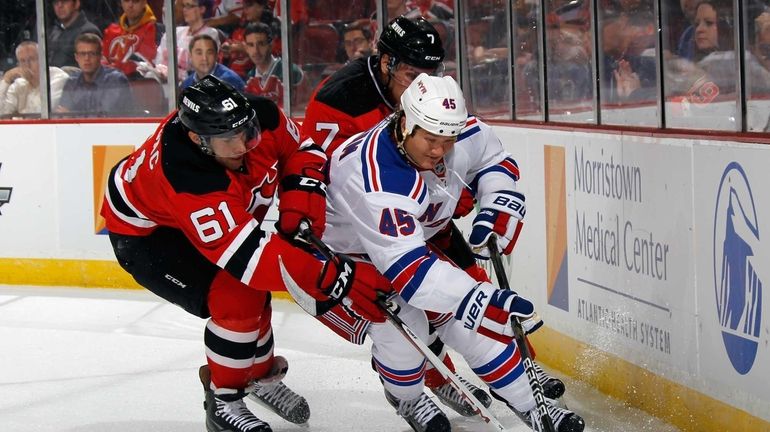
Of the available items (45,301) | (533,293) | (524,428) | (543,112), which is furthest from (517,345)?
(45,301)

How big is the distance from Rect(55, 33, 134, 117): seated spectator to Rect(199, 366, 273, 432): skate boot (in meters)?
3.61

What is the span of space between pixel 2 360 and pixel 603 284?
7.88 ft

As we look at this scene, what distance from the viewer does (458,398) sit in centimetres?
383

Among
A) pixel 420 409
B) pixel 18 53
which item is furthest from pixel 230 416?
pixel 18 53

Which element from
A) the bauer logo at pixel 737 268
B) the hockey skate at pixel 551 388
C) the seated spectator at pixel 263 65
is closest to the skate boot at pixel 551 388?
the hockey skate at pixel 551 388

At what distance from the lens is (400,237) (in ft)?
10.0

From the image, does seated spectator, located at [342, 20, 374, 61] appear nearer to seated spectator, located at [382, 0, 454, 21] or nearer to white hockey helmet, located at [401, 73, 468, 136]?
seated spectator, located at [382, 0, 454, 21]

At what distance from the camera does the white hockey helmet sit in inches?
120

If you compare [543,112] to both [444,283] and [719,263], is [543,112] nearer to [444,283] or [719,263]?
[719,263]

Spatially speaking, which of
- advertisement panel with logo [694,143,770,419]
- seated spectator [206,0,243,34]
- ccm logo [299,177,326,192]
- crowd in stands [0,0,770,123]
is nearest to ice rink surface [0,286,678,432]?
advertisement panel with logo [694,143,770,419]

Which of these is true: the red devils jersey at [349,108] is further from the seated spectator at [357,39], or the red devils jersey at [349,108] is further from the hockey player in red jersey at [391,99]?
the seated spectator at [357,39]

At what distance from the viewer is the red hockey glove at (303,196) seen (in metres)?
3.38

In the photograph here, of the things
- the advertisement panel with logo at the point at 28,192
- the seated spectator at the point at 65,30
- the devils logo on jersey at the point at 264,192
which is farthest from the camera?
the seated spectator at the point at 65,30

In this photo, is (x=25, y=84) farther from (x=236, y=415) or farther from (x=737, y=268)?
(x=737, y=268)
